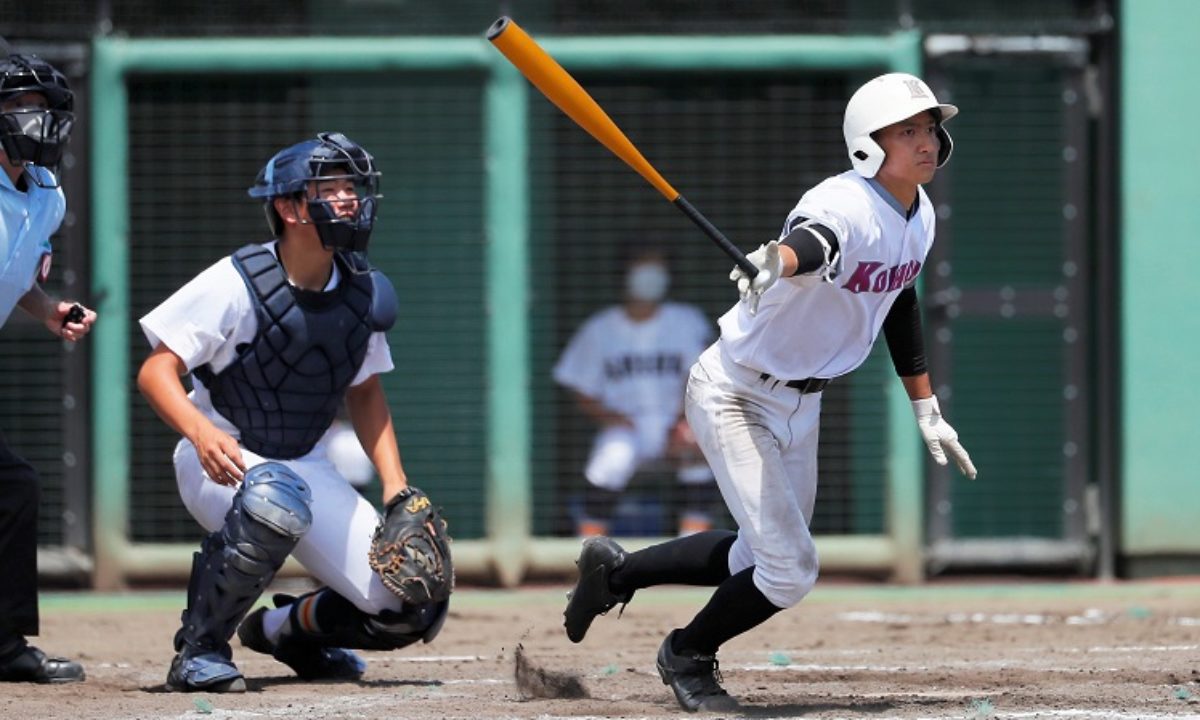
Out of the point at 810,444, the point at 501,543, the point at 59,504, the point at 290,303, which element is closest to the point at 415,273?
the point at 501,543

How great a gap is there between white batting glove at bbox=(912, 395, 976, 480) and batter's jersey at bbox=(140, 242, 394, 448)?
1.86 meters

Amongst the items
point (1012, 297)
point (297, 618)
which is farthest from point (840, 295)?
point (1012, 297)

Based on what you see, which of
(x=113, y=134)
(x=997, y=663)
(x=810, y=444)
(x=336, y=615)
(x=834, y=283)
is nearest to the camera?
(x=834, y=283)

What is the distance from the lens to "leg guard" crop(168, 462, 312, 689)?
5.67m

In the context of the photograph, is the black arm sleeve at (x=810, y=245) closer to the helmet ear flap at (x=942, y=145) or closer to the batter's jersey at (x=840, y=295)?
the batter's jersey at (x=840, y=295)

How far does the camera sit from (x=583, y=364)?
8.96 metres

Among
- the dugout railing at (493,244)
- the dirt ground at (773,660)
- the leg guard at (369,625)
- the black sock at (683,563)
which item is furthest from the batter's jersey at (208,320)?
the dugout railing at (493,244)

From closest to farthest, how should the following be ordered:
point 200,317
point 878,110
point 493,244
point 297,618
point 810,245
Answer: point 810,245 < point 878,110 < point 200,317 < point 297,618 < point 493,244

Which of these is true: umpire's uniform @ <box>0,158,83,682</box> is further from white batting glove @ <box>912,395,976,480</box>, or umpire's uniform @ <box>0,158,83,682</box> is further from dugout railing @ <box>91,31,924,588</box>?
dugout railing @ <box>91,31,924,588</box>

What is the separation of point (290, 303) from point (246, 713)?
1183 millimetres

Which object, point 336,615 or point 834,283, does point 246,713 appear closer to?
point 336,615

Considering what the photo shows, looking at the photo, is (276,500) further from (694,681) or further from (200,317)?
(694,681)

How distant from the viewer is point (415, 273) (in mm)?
8922

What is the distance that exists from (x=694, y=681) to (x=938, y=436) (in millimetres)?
929
